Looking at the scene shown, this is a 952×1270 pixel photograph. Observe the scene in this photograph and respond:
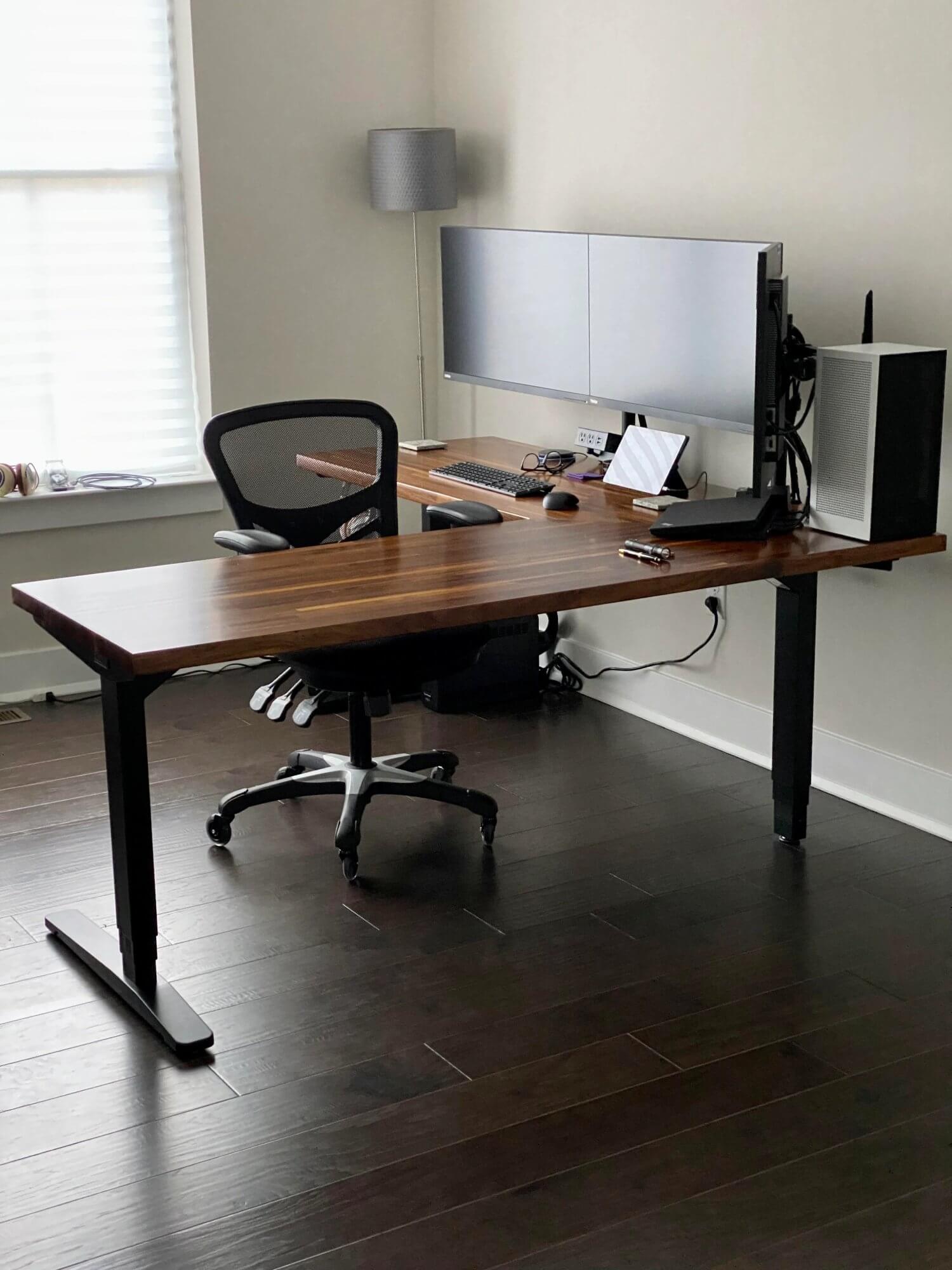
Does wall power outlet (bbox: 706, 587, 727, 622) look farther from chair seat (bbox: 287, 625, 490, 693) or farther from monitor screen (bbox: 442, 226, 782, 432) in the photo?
chair seat (bbox: 287, 625, 490, 693)

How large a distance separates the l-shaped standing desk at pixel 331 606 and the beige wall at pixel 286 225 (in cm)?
172

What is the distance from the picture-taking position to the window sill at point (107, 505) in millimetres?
4395

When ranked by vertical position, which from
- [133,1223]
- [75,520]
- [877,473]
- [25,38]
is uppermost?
[25,38]

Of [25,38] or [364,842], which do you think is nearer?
[364,842]

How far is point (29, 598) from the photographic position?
2682 millimetres

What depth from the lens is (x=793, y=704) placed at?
326 centimetres

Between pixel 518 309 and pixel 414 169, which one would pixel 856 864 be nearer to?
pixel 518 309

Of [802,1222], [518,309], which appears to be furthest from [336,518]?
[802,1222]

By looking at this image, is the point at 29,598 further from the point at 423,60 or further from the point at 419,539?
the point at 423,60

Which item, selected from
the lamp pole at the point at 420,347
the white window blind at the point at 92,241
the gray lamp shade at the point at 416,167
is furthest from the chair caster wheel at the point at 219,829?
the gray lamp shade at the point at 416,167

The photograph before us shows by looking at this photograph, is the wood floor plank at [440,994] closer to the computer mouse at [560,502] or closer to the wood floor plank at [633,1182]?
the wood floor plank at [633,1182]

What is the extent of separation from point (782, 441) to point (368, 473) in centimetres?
99

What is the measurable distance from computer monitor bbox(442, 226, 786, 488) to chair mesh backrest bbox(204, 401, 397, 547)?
0.71 m

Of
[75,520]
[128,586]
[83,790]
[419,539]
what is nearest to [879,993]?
[419,539]
